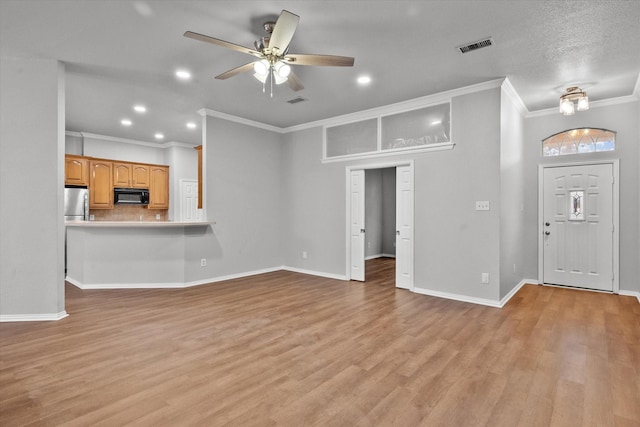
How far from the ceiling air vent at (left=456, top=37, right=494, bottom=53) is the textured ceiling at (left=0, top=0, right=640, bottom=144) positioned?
0.07 metres

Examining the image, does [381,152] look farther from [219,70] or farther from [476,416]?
[476,416]

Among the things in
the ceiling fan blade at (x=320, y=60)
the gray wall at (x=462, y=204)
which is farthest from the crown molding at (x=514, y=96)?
the ceiling fan blade at (x=320, y=60)

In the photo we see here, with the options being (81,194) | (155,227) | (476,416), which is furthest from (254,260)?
(476,416)

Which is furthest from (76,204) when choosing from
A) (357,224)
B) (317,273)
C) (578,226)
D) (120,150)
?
(578,226)

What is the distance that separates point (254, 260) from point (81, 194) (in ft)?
13.4

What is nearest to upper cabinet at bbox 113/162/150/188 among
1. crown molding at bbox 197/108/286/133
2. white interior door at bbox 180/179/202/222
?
white interior door at bbox 180/179/202/222

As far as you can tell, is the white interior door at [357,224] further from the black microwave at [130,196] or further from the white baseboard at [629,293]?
the black microwave at [130,196]

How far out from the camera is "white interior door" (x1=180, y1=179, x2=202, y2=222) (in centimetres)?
865

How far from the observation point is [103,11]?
2.80 meters

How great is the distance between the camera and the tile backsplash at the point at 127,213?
7766mm

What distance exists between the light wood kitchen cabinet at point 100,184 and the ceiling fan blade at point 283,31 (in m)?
6.45

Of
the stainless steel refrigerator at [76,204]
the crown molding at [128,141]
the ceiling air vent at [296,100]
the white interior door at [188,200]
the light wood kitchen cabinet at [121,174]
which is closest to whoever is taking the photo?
the ceiling air vent at [296,100]

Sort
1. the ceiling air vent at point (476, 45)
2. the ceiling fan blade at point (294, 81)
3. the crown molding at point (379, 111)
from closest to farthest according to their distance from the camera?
the ceiling air vent at point (476, 45), the ceiling fan blade at point (294, 81), the crown molding at point (379, 111)

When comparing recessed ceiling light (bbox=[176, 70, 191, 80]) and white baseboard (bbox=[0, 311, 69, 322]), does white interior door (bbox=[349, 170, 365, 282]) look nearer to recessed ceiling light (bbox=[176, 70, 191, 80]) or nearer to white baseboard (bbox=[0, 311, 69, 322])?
recessed ceiling light (bbox=[176, 70, 191, 80])
